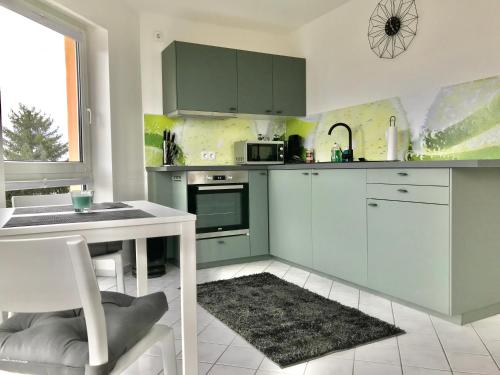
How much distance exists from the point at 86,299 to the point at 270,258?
10.9 feet

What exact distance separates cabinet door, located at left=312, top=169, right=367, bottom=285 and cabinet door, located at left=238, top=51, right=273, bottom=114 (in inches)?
47.4

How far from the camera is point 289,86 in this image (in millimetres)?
4410

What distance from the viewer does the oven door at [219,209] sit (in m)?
3.73

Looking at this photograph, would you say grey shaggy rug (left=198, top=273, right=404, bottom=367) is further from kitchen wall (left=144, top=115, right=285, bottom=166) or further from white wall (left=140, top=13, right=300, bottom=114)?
white wall (left=140, top=13, right=300, bottom=114)

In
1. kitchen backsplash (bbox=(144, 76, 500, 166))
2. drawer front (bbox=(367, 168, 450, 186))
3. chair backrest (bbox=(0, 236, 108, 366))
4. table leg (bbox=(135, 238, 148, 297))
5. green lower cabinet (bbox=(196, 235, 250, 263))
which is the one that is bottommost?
green lower cabinet (bbox=(196, 235, 250, 263))

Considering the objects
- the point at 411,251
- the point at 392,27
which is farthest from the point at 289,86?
the point at 411,251

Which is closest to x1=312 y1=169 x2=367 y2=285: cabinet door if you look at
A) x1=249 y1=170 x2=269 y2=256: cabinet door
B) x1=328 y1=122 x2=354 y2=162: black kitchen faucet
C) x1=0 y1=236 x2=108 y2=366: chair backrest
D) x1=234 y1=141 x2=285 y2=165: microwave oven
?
x1=328 y1=122 x2=354 y2=162: black kitchen faucet

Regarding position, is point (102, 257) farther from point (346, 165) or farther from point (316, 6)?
point (316, 6)

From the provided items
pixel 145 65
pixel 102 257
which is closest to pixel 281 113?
pixel 145 65

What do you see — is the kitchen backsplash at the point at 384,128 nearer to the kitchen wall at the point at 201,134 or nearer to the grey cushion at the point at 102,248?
the kitchen wall at the point at 201,134

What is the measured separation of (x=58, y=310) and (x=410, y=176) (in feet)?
7.17

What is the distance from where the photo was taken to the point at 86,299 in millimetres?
951

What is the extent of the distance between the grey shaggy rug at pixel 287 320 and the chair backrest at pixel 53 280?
1.22 metres

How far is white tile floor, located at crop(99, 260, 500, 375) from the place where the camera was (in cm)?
189
